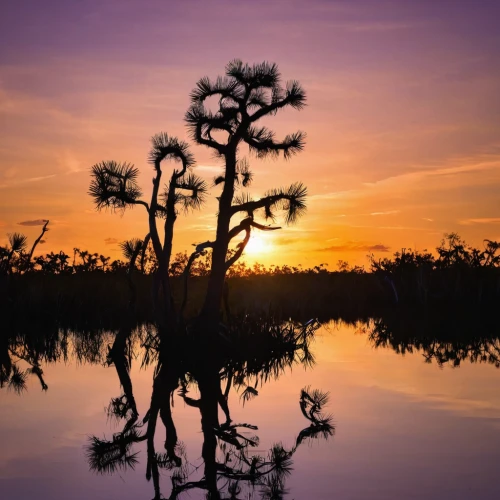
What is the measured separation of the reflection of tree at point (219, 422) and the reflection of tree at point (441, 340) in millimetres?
3782

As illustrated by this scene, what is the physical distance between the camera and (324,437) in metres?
10.2

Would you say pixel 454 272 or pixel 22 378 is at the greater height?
pixel 454 272

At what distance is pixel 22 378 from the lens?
15.8 meters

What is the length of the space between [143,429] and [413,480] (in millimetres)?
4574

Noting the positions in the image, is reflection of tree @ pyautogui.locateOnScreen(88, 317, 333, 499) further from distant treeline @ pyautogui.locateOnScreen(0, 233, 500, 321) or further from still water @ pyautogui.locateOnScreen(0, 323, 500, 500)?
distant treeline @ pyautogui.locateOnScreen(0, 233, 500, 321)

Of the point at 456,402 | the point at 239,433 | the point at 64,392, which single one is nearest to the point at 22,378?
the point at 64,392

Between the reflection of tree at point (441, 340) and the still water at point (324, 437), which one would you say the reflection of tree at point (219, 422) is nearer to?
the still water at point (324, 437)

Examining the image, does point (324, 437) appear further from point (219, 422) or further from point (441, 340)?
point (441, 340)

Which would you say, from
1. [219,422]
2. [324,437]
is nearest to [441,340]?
[219,422]

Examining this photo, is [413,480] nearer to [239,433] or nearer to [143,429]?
[239,433]

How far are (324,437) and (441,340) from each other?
1345 centimetres

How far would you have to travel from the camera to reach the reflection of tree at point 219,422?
8406mm

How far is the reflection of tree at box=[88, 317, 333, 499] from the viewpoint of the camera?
8.41 metres

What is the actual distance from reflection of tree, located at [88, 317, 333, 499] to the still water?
14cm
